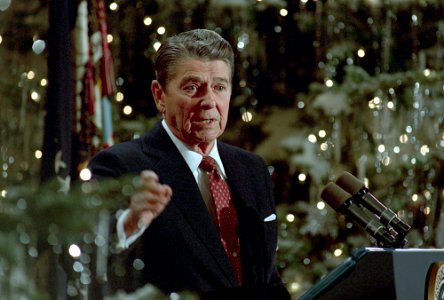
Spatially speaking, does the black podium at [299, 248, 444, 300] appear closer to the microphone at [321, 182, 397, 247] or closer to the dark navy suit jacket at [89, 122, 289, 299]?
the microphone at [321, 182, 397, 247]

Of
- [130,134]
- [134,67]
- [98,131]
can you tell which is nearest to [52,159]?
[98,131]

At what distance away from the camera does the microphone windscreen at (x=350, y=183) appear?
4.58 ft

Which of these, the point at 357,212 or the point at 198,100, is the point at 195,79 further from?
the point at 357,212

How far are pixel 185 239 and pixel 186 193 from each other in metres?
0.11

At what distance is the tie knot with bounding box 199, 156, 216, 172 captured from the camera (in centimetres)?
182

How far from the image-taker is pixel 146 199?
1.32 m

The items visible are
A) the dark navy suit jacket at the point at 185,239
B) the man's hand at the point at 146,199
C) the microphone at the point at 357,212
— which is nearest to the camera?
the man's hand at the point at 146,199

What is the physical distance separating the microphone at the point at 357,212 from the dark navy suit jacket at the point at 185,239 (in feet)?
1.03

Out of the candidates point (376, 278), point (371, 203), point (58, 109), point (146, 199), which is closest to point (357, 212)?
point (371, 203)

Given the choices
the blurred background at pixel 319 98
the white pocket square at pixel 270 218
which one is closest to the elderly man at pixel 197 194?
the white pocket square at pixel 270 218

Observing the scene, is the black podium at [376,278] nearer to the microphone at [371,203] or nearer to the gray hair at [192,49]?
the microphone at [371,203]

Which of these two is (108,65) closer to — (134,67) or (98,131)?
(98,131)

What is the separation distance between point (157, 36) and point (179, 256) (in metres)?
1.49

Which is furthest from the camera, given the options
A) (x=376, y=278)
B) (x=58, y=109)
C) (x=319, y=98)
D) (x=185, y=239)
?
(x=319, y=98)
